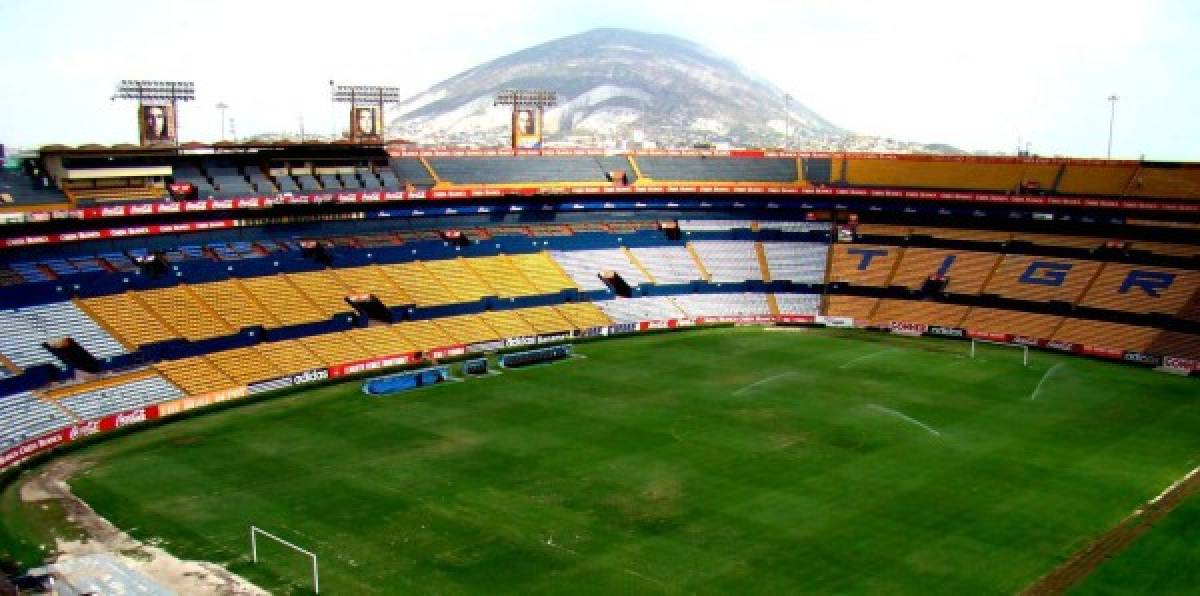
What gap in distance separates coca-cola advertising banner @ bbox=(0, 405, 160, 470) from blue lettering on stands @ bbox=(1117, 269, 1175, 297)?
62.8 metres

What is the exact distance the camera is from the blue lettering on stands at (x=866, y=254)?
82.9 m

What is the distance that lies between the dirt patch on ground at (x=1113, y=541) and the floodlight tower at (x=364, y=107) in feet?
184

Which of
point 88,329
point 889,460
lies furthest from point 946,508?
point 88,329

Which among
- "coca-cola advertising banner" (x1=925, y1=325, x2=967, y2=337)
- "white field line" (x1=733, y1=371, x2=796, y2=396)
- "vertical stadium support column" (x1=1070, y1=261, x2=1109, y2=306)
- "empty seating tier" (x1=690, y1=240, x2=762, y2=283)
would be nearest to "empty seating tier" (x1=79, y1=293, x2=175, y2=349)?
"white field line" (x1=733, y1=371, x2=796, y2=396)

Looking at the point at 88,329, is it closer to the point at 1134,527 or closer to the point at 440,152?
the point at 440,152

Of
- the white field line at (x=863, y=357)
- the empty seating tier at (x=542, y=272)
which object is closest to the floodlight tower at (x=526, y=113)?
the empty seating tier at (x=542, y=272)

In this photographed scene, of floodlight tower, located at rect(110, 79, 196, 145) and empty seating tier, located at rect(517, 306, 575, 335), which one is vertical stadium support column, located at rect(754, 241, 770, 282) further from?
floodlight tower, located at rect(110, 79, 196, 145)

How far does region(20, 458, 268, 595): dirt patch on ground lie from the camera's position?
103 ft

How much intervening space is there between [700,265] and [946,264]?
1922cm

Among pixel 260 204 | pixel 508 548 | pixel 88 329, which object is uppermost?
pixel 260 204

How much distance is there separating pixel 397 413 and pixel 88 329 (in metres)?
17.6

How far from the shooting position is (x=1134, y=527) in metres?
37.1

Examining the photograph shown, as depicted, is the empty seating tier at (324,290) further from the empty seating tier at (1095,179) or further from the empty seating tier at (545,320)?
the empty seating tier at (1095,179)

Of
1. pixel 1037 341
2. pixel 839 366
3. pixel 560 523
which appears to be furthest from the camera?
pixel 1037 341
